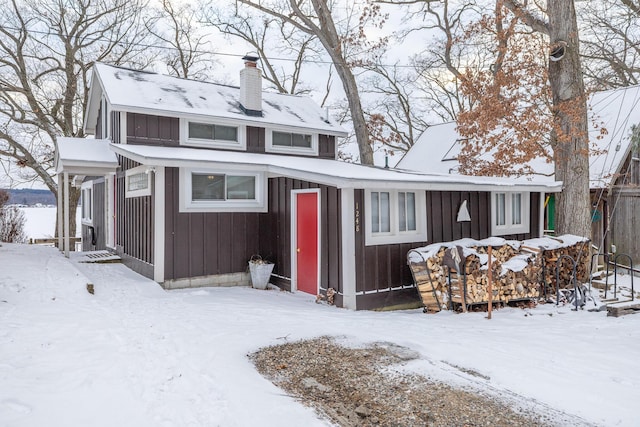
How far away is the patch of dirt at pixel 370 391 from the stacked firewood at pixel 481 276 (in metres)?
2.62

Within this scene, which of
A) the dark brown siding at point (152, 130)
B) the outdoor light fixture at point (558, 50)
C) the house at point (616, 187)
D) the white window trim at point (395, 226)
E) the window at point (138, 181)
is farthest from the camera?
the house at point (616, 187)

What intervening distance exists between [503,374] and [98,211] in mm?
12956

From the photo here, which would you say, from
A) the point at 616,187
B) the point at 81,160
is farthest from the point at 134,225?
the point at 616,187

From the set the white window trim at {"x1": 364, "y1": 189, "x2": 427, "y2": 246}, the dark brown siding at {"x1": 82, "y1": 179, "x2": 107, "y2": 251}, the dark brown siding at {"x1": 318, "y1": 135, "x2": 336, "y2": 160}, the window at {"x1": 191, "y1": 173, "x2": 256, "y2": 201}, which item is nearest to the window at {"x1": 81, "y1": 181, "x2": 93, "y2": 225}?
the dark brown siding at {"x1": 82, "y1": 179, "x2": 107, "y2": 251}

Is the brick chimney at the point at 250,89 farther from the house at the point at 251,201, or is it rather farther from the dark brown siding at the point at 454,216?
the dark brown siding at the point at 454,216

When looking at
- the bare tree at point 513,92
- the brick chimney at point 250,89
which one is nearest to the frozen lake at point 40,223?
the brick chimney at point 250,89

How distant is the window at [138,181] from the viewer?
30.3 ft

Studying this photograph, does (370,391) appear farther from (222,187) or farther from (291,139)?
(291,139)

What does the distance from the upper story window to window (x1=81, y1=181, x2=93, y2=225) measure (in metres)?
6.71

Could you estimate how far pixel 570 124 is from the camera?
10367 mm

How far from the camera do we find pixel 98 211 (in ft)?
45.0

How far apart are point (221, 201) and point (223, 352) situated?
4.88 metres

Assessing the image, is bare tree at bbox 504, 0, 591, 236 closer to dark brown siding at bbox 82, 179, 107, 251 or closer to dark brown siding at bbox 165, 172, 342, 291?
dark brown siding at bbox 165, 172, 342, 291

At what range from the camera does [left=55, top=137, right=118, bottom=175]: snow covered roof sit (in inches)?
415
